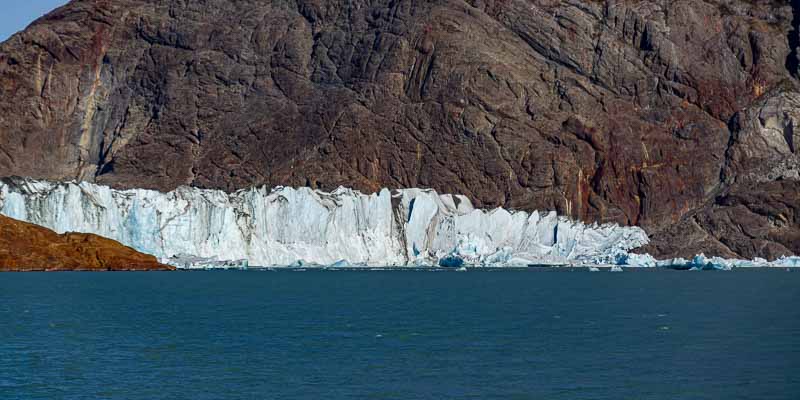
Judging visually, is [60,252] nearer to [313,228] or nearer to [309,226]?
[309,226]

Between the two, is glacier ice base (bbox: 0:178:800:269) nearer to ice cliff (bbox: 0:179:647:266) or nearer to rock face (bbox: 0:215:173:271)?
ice cliff (bbox: 0:179:647:266)

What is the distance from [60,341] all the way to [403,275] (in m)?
53.7

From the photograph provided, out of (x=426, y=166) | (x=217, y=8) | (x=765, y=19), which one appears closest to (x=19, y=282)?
(x=426, y=166)

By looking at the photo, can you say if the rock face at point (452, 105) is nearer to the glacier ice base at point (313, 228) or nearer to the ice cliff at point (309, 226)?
the glacier ice base at point (313, 228)

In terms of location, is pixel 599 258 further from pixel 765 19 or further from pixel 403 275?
pixel 765 19

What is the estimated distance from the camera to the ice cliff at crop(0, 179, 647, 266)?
91.7 m

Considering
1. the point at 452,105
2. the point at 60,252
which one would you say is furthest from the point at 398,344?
the point at 452,105

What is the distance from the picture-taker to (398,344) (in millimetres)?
39125

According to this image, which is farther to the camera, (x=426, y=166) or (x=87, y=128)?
(x=87, y=128)

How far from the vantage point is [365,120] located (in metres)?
136

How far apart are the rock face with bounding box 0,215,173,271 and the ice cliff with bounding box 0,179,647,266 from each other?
116 centimetres

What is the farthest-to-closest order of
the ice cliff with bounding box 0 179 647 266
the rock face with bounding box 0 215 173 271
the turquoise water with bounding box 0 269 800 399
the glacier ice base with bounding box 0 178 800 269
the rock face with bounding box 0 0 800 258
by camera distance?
1. the rock face with bounding box 0 0 800 258
2. the glacier ice base with bounding box 0 178 800 269
3. the ice cliff with bounding box 0 179 647 266
4. the rock face with bounding box 0 215 173 271
5. the turquoise water with bounding box 0 269 800 399

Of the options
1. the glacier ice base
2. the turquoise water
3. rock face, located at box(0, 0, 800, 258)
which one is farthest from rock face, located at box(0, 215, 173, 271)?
rock face, located at box(0, 0, 800, 258)

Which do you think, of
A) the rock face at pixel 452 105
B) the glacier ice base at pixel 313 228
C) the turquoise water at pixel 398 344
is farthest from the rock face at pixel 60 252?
the rock face at pixel 452 105
